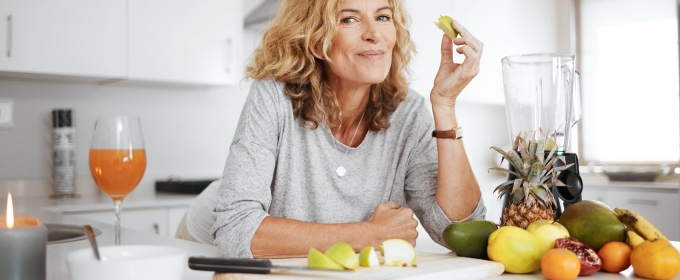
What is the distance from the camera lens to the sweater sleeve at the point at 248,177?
1.20 m

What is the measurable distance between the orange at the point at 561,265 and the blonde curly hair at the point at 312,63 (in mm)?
766

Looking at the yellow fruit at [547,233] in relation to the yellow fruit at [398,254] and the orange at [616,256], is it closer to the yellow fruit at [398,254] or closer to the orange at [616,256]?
the orange at [616,256]

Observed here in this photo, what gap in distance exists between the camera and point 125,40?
2850 mm

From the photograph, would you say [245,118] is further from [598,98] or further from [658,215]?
[598,98]

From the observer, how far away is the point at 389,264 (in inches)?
36.0

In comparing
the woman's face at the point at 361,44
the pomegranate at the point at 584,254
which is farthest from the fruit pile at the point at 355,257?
the woman's face at the point at 361,44

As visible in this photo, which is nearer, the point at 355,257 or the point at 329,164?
the point at 355,257

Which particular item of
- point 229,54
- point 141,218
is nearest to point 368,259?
point 141,218

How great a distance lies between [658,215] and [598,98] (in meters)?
1.22

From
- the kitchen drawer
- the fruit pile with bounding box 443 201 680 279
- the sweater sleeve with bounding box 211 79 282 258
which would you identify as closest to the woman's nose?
the sweater sleeve with bounding box 211 79 282 258

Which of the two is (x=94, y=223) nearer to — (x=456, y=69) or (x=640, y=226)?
(x=456, y=69)

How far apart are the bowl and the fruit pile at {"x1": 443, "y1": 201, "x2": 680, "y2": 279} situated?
0.50m

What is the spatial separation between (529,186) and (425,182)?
0.46m

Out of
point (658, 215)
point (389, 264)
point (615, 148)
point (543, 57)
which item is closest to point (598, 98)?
point (615, 148)
